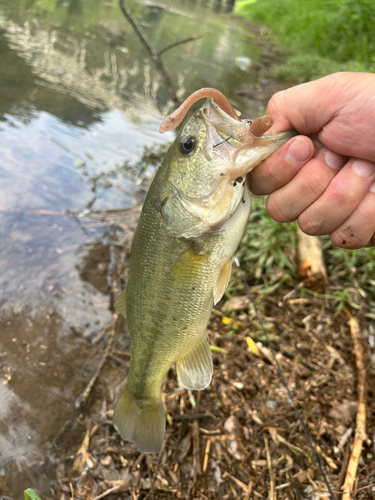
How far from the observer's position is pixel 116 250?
4.48m

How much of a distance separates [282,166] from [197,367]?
4.38 ft

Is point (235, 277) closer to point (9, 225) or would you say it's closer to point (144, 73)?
point (9, 225)

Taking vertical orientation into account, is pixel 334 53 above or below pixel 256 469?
above

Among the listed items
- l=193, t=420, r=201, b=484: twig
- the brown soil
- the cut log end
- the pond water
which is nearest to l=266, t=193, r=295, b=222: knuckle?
the brown soil

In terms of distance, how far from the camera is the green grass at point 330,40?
11.5 metres

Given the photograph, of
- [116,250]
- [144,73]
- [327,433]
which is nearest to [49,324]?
[116,250]

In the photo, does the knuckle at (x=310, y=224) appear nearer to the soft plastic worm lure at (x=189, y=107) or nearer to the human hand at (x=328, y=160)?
the human hand at (x=328, y=160)

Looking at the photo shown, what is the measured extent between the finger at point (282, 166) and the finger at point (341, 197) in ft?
0.69

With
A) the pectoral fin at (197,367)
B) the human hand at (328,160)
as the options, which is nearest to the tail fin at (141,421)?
the pectoral fin at (197,367)

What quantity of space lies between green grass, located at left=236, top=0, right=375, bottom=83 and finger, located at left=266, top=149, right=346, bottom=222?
9099 millimetres

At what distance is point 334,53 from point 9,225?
47.5ft

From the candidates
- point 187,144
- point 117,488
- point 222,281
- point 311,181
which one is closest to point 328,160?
point 311,181

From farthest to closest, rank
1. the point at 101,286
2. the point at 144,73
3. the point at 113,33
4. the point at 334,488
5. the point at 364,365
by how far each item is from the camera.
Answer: the point at 113,33, the point at 144,73, the point at 101,286, the point at 364,365, the point at 334,488

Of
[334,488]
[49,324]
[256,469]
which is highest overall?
[334,488]
